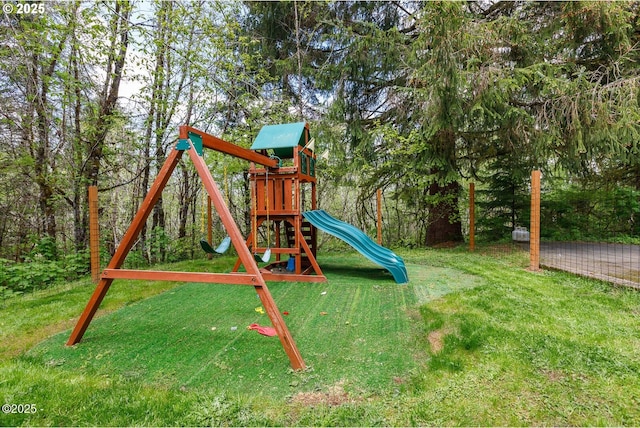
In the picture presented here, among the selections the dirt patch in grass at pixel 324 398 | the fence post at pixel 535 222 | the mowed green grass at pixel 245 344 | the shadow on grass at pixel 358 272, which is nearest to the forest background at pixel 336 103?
the fence post at pixel 535 222

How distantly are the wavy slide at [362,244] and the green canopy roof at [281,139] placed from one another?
111 cm

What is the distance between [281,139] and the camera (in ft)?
15.6

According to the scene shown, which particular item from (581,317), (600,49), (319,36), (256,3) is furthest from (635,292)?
(256,3)

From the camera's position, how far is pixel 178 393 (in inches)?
68.0

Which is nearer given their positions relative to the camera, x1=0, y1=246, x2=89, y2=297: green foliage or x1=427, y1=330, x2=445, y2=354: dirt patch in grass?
x1=427, y1=330, x2=445, y2=354: dirt patch in grass

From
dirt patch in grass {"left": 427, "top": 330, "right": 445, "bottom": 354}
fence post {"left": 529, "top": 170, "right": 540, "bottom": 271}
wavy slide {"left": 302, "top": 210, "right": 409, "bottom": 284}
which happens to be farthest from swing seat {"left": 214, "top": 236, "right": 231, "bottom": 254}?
fence post {"left": 529, "top": 170, "right": 540, "bottom": 271}

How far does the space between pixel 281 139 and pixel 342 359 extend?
3525mm

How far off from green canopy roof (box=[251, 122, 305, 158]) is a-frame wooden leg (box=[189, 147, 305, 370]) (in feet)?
7.68

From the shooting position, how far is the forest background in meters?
5.16

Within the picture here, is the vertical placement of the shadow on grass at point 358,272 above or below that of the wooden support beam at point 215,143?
below

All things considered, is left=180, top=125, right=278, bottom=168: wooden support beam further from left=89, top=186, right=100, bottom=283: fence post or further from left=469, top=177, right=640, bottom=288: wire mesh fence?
left=469, top=177, right=640, bottom=288: wire mesh fence

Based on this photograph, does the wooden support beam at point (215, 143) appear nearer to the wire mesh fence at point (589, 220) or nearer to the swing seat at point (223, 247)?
the swing seat at point (223, 247)

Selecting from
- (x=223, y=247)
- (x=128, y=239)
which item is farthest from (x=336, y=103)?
(x=128, y=239)

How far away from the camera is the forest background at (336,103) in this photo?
5.16 metres
